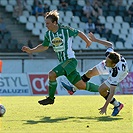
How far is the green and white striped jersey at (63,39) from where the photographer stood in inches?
479

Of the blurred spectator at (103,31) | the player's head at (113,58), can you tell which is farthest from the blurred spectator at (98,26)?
the player's head at (113,58)

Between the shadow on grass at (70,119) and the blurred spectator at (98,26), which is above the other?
the blurred spectator at (98,26)

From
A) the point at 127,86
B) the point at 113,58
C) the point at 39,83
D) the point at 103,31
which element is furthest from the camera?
the point at 103,31

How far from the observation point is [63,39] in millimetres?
12195

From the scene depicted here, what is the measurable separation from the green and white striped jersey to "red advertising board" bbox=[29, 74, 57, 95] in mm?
11230

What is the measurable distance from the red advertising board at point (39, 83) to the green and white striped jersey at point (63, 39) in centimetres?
1123

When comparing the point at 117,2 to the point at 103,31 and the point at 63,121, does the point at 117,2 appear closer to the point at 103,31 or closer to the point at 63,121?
the point at 103,31

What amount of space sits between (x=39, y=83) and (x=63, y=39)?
38.1ft

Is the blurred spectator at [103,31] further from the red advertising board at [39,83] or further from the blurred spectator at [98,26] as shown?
the red advertising board at [39,83]

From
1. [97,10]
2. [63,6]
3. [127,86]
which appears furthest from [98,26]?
[127,86]

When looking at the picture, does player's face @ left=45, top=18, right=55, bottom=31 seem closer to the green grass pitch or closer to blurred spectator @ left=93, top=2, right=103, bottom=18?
the green grass pitch

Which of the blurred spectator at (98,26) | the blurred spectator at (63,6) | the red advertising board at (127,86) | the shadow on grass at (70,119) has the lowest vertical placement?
the red advertising board at (127,86)

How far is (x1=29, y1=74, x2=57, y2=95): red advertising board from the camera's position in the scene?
2352 centimetres

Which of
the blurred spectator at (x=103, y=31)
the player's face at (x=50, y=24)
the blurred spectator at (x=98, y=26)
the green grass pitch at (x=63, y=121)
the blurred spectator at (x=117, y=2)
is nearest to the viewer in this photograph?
the green grass pitch at (x=63, y=121)
